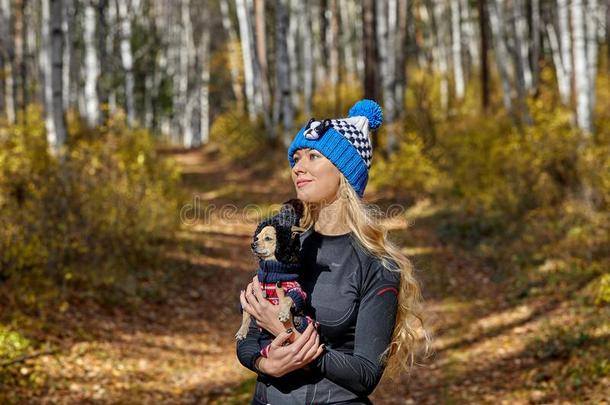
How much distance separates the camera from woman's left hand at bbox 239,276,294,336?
210cm

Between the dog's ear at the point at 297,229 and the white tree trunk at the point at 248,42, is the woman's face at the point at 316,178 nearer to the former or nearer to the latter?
the dog's ear at the point at 297,229

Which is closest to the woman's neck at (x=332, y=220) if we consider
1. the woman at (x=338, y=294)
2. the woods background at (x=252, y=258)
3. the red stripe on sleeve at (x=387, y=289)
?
the woman at (x=338, y=294)

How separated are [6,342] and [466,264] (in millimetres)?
7090

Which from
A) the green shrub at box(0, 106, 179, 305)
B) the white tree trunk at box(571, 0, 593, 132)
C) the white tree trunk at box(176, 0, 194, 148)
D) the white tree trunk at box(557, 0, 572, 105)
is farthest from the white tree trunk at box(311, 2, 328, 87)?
the green shrub at box(0, 106, 179, 305)

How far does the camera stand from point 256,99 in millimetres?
28031

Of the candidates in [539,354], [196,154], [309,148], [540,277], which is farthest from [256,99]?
Result: [309,148]

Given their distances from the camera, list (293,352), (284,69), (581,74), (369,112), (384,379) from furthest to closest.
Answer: (284,69)
(581,74)
(384,379)
(369,112)
(293,352)

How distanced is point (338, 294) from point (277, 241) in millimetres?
271

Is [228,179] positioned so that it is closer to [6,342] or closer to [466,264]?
[466,264]

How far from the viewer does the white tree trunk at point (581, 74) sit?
36.1ft

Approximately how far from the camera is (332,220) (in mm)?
2404

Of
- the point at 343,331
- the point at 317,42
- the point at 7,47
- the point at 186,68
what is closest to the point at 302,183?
the point at 343,331

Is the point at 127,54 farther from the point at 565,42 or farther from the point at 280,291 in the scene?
the point at 280,291

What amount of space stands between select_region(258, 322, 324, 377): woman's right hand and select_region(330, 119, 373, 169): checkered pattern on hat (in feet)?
2.22
